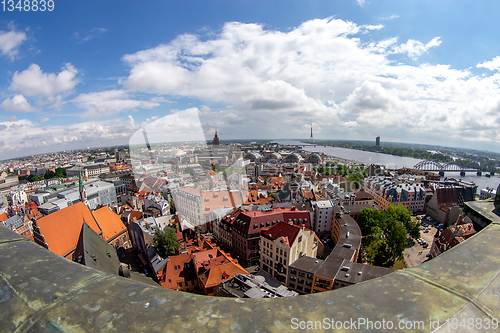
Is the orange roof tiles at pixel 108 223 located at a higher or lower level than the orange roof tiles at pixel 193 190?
lower

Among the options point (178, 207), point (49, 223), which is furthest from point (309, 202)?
point (49, 223)

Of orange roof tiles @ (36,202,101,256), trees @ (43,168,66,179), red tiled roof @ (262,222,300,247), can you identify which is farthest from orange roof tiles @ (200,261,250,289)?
trees @ (43,168,66,179)

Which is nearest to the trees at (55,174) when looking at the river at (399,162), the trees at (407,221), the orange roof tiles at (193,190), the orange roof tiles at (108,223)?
the orange roof tiles at (108,223)

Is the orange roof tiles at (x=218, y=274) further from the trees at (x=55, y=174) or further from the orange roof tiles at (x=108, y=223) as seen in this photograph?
the trees at (x=55, y=174)

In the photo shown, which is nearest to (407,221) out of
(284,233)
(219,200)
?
(284,233)

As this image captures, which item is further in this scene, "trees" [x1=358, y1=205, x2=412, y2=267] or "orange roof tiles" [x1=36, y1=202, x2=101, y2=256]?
"trees" [x1=358, y1=205, x2=412, y2=267]

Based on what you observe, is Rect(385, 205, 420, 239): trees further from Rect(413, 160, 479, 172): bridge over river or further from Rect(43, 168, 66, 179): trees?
Rect(43, 168, 66, 179): trees

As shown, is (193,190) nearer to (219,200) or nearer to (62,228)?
(219,200)
